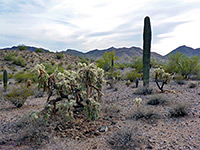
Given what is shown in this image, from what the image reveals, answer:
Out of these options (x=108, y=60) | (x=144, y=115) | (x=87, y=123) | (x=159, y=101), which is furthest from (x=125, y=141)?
(x=108, y=60)

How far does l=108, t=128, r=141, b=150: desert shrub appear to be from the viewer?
4.62m

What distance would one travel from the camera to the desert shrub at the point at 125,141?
4625 mm

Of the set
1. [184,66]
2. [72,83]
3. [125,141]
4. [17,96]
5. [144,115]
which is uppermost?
[184,66]

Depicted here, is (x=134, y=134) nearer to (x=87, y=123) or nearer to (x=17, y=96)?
(x=87, y=123)

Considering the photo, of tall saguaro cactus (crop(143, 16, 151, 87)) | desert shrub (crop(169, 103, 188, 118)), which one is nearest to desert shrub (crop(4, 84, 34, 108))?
desert shrub (crop(169, 103, 188, 118))

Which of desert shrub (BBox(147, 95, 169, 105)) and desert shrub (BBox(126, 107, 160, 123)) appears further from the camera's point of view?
desert shrub (BBox(147, 95, 169, 105))

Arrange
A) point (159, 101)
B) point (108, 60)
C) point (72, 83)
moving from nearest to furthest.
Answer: point (72, 83), point (159, 101), point (108, 60)

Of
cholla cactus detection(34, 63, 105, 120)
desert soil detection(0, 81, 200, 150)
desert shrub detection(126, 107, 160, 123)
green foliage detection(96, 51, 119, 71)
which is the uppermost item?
green foliage detection(96, 51, 119, 71)

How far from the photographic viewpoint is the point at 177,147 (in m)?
4.54

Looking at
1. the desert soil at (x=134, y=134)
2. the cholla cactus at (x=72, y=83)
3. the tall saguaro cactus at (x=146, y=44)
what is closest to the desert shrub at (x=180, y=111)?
the desert soil at (x=134, y=134)

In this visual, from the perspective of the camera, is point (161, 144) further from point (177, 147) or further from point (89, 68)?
point (89, 68)

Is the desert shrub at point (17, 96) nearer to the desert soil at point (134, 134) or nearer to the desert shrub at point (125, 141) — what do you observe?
the desert soil at point (134, 134)

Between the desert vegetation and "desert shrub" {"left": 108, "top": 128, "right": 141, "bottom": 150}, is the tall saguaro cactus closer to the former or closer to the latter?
the desert vegetation

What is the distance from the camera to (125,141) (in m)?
4.73
